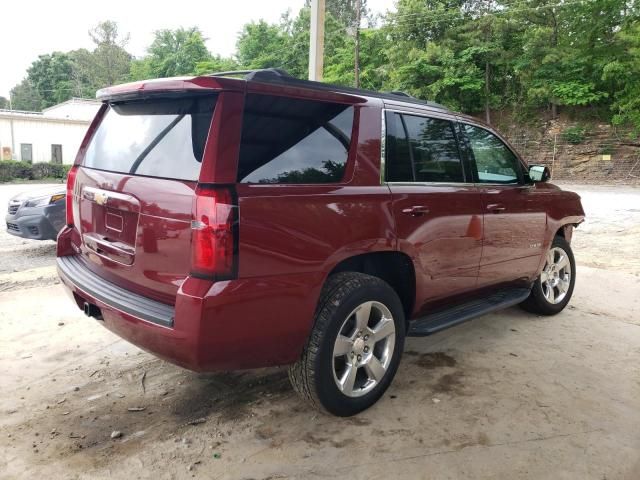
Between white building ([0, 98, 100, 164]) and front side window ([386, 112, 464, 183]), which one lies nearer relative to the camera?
front side window ([386, 112, 464, 183])

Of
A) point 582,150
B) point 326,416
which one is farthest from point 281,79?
point 582,150

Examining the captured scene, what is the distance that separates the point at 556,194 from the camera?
4766 millimetres

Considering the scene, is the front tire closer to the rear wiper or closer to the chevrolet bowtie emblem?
the rear wiper

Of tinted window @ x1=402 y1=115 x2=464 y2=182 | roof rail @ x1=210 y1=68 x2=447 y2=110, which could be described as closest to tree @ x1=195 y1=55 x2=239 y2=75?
tinted window @ x1=402 y1=115 x2=464 y2=182

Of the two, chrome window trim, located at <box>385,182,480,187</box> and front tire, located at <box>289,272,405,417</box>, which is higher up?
chrome window trim, located at <box>385,182,480,187</box>

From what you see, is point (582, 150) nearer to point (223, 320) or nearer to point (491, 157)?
point (491, 157)

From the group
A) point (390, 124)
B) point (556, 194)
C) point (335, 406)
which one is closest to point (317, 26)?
point (556, 194)

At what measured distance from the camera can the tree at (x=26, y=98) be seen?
73.5 m

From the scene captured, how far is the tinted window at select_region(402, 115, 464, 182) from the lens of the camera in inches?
135

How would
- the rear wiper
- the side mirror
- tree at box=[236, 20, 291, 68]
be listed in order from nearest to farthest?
the rear wiper
the side mirror
tree at box=[236, 20, 291, 68]

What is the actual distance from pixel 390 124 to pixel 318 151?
2.27 ft

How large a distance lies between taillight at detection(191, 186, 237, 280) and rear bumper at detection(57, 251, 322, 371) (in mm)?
66

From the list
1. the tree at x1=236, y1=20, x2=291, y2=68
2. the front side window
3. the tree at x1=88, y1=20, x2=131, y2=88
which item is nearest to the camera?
the front side window

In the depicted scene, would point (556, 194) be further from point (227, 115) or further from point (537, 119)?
point (537, 119)
